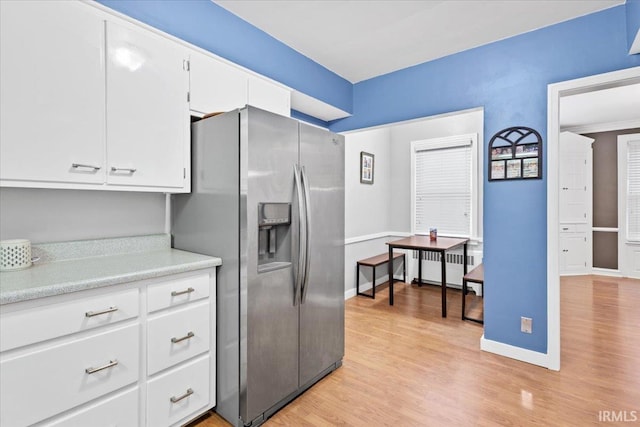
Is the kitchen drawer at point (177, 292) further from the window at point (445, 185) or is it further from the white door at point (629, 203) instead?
the white door at point (629, 203)

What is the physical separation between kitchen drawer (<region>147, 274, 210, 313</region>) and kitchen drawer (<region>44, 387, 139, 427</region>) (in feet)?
1.37

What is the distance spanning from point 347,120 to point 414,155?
1.97m

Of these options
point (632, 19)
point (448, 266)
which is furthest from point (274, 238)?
point (448, 266)

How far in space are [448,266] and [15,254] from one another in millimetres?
4953

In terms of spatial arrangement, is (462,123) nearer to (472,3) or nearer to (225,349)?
(472,3)

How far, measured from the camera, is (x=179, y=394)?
1.72 metres

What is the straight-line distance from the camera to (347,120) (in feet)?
12.4

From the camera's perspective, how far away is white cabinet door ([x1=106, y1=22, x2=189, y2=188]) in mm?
1711

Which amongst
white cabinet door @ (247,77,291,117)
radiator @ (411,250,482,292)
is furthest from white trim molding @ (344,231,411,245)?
white cabinet door @ (247,77,291,117)

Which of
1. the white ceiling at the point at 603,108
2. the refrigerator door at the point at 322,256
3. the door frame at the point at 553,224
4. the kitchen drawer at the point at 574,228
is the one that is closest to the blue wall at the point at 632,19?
the door frame at the point at 553,224

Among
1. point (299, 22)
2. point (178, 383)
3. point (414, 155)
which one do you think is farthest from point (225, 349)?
point (414, 155)

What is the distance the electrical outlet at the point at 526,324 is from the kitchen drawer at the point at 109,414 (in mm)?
2808

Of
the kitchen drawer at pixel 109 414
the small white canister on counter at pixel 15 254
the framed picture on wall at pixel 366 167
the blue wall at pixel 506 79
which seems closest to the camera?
the kitchen drawer at pixel 109 414

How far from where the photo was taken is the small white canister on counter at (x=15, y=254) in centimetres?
153
